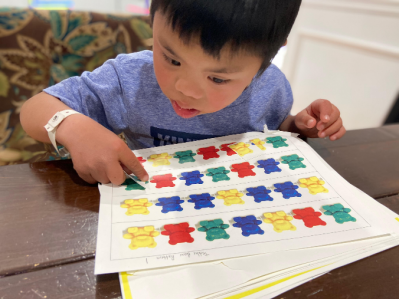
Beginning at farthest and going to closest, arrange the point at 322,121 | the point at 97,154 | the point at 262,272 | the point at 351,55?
the point at 351,55 < the point at 322,121 < the point at 97,154 < the point at 262,272

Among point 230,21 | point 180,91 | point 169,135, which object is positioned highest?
point 230,21

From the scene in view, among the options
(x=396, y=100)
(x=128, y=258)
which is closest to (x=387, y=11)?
(x=396, y=100)

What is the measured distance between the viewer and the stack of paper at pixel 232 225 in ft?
0.89

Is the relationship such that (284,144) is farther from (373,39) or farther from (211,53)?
(373,39)

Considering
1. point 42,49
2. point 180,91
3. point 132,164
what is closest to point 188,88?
point 180,91

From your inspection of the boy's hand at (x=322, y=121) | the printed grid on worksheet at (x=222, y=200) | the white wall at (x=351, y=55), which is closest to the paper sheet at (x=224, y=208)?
the printed grid on worksheet at (x=222, y=200)

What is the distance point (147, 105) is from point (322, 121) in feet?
1.19

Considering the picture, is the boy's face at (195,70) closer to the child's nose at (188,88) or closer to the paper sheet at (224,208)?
the child's nose at (188,88)

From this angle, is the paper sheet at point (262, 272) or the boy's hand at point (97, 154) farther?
the boy's hand at point (97, 154)

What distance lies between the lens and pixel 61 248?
0.29 meters

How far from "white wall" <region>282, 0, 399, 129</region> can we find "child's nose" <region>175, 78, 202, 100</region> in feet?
4.91

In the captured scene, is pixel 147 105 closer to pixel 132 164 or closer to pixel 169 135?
pixel 169 135

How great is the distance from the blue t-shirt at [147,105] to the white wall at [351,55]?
1.18 m

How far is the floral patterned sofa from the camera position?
77cm
